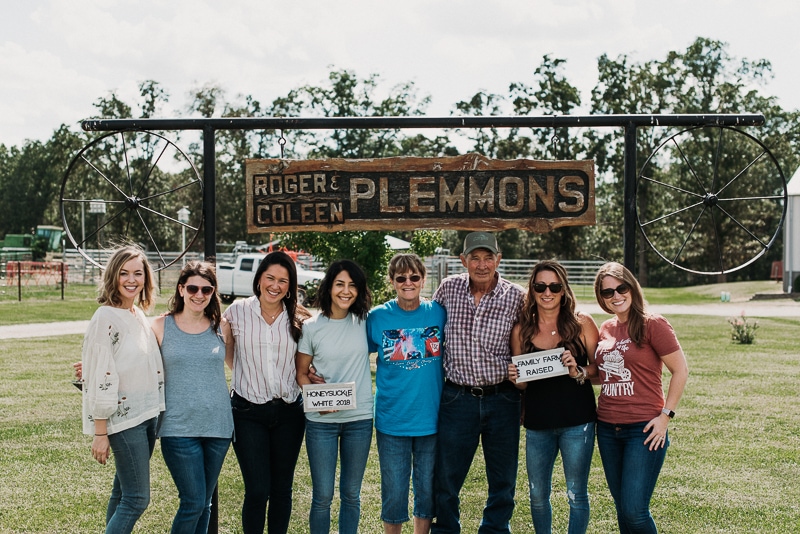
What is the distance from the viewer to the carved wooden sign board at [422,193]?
4.51m

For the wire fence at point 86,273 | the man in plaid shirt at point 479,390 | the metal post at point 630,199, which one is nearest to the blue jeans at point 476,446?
the man in plaid shirt at point 479,390

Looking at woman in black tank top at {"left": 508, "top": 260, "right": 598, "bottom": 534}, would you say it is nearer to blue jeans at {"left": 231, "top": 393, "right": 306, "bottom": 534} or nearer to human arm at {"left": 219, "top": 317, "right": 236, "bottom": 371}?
blue jeans at {"left": 231, "top": 393, "right": 306, "bottom": 534}

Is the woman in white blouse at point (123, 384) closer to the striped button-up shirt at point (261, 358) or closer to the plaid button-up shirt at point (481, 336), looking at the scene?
the striped button-up shirt at point (261, 358)

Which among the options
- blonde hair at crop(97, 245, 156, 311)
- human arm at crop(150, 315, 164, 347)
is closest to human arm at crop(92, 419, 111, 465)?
human arm at crop(150, 315, 164, 347)

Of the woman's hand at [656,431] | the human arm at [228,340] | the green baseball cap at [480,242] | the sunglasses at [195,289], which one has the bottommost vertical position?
the woman's hand at [656,431]

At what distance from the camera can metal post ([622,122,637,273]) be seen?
450 cm

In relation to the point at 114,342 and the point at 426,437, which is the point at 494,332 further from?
the point at 114,342

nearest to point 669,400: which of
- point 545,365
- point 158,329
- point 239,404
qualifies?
point 545,365

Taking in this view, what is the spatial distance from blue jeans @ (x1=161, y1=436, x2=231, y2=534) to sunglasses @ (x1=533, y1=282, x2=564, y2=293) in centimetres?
180

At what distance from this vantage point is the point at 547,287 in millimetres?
4066

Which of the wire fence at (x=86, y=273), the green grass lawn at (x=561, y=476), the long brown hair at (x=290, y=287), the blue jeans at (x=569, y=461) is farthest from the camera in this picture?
the wire fence at (x=86, y=273)

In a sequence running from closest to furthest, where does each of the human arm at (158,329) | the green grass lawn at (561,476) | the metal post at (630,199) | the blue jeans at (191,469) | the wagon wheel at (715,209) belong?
the blue jeans at (191,469) → the human arm at (158,329) → the metal post at (630,199) → the green grass lawn at (561,476) → the wagon wheel at (715,209)

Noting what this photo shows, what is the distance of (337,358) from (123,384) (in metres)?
1.08

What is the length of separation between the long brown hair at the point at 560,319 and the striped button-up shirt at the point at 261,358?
125cm
